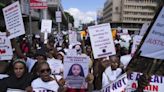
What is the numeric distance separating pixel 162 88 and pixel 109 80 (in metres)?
0.99

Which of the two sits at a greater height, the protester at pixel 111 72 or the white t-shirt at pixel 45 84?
the white t-shirt at pixel 45 84

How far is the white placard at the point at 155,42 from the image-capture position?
5.06 metres

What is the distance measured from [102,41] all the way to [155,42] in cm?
425

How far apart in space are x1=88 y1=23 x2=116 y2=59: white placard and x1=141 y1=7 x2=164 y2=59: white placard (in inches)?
157

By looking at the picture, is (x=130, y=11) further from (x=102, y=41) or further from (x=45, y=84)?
(x=45, y=84)

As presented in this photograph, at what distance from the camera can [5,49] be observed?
32.4 feet

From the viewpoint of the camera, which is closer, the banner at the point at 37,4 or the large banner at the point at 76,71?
the large banner at the point at 76,71

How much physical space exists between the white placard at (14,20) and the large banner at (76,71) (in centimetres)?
161

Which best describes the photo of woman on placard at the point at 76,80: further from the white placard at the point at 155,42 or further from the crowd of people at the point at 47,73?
the white placard at the point at 155,42

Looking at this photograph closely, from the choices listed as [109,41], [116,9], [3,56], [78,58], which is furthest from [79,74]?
[116,9]

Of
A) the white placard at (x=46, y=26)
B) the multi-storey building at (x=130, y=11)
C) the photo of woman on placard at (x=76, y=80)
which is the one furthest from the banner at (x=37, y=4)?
the multi-storey building at (x=130, y=11)

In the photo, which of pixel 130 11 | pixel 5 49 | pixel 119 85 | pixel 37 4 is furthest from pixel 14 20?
pixel 130 11

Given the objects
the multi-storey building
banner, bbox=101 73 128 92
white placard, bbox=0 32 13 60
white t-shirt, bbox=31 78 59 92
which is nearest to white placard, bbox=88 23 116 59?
white placard, bbox=0 32 13 60

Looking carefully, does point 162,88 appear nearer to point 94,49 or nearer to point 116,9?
point 94,49
